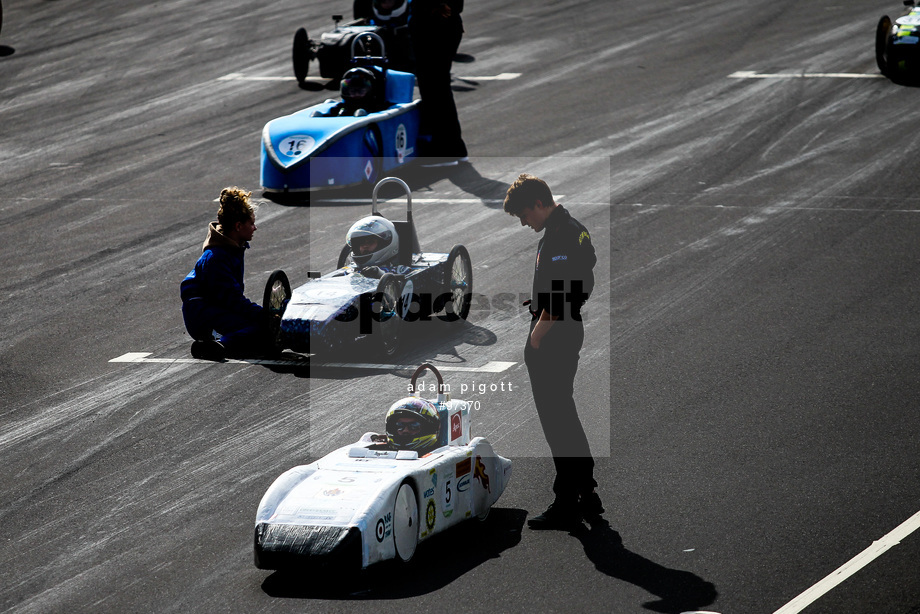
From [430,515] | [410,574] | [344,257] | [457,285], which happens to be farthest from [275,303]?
[410,574]

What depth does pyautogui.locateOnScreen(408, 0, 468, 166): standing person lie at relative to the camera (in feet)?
60.4

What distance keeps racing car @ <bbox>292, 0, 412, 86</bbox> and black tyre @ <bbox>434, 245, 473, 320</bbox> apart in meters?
10.1

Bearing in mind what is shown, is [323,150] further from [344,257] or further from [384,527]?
[384,527]

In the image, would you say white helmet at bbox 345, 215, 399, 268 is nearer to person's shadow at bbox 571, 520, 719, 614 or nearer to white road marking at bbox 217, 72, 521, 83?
person's shadow at bbox 571, 520, 719, 614

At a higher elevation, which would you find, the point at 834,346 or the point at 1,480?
the point at 1,480

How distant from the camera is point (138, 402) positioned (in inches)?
409

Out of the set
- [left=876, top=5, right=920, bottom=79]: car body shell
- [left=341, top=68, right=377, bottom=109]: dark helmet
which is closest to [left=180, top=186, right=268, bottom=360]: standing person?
[left=341, top=68, right=377, bottom=109]: dark helmet

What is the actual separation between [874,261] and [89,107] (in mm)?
16019

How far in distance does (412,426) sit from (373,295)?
3770 mm

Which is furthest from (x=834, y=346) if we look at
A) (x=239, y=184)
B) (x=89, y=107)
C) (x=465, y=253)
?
(x=89, y=107)

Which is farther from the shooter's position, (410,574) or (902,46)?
(902,46)

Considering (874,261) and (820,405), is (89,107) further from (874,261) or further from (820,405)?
(820,405)

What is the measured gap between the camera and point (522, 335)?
39.3ft

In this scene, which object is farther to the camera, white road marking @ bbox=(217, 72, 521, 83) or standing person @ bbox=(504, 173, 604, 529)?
white road marking @ bbox=(217, 72, 521, 83)
